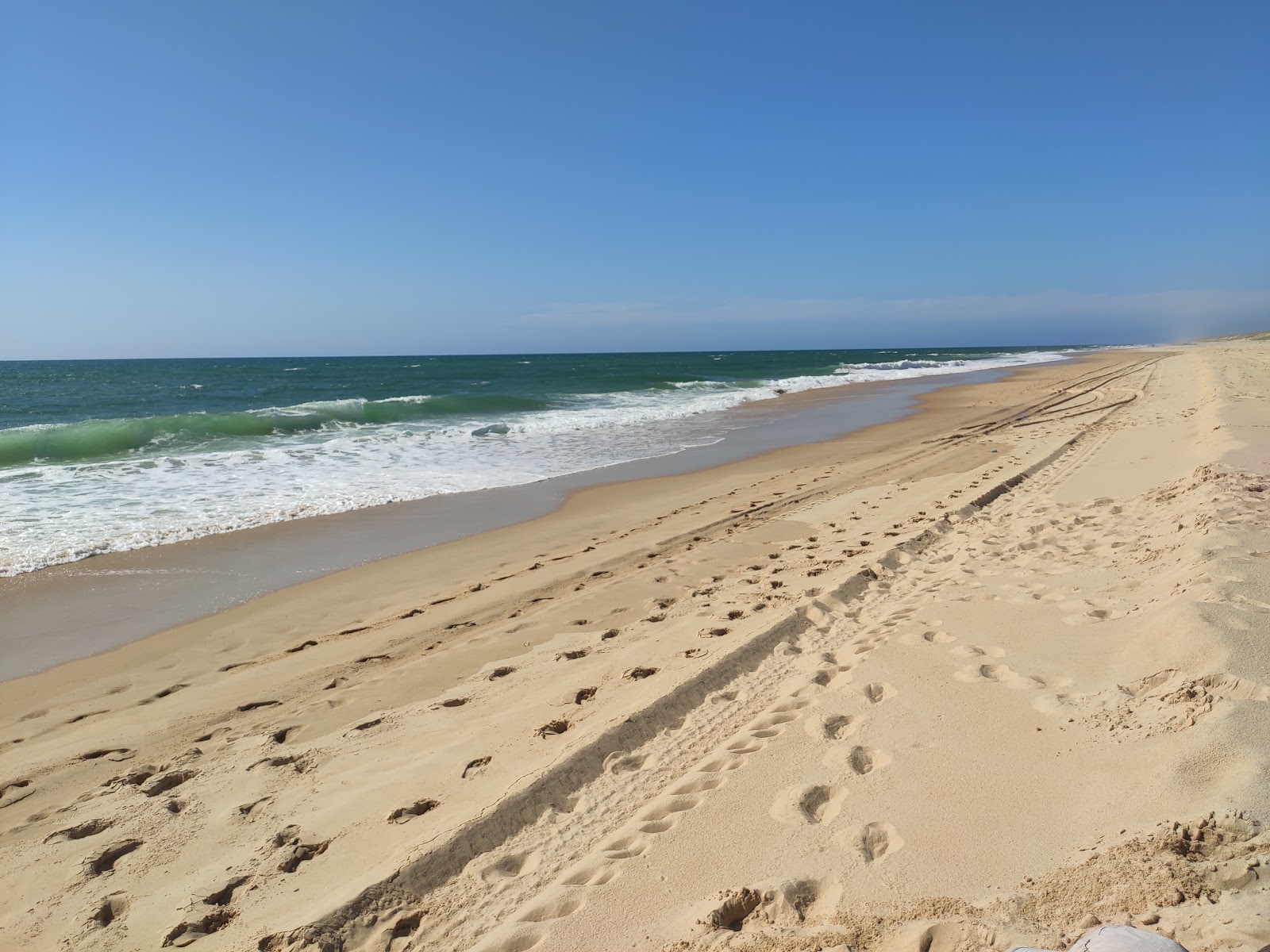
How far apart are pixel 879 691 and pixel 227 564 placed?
240 inches

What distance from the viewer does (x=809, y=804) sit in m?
2.63

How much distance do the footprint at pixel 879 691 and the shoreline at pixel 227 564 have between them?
4.97 meters

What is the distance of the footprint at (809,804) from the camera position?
255 centimetres

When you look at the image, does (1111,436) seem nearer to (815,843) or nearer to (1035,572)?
(1035,572)

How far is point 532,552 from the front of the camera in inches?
274

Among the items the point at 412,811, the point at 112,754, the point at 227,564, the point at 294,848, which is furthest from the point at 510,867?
the point at 227,564

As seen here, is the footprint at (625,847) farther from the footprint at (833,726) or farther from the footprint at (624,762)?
the footprint at (833,726)

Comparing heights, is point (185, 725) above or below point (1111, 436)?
below

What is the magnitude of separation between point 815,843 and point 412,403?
24840 millimetres

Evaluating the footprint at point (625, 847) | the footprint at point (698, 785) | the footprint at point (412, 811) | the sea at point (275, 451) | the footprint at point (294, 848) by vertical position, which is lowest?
the footprint at point (294, 848)

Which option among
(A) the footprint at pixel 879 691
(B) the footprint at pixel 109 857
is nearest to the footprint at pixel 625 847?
(A) the footprint at pixel 879 691

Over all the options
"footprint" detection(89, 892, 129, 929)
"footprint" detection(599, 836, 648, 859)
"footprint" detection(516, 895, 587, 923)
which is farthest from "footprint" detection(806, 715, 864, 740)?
"footprint" detection(89, 892, 129, 929)

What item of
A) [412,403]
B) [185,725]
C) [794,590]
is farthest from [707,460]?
[412,403]

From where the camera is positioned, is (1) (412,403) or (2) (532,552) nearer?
(2) (532,552)
